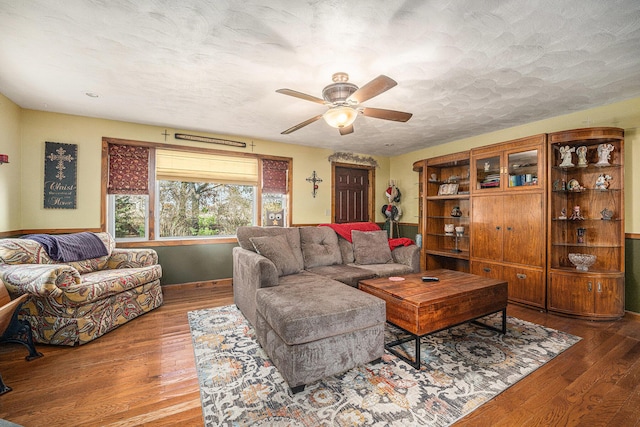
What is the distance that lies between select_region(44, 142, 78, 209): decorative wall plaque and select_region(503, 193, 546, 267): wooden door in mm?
5717

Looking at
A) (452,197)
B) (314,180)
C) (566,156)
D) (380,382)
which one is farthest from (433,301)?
(314,180)

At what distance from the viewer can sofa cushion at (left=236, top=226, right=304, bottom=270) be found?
10.5ft

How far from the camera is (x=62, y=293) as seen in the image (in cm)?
229

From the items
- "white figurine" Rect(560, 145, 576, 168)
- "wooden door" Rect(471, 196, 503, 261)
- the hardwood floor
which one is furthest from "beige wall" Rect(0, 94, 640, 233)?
the hardwood floor

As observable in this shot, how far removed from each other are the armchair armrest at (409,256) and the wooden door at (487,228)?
3.47ft

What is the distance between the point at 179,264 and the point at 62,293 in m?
1.86

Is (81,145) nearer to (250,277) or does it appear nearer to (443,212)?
(250,277)

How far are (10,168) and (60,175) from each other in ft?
1.45

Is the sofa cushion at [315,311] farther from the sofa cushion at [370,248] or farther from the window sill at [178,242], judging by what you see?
the window sill at [178,242]

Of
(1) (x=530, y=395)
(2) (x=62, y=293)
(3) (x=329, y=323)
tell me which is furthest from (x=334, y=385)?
(2) (x=62, y=293)

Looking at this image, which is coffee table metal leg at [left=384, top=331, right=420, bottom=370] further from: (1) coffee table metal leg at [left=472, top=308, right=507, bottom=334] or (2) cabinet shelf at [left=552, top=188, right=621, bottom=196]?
(2) cabinet shelf at [left=552, top=188, right=621, bottom=196]

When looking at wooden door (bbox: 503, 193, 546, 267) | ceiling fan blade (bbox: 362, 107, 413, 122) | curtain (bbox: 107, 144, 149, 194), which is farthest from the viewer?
curtain (bbox: 107, 144, 149, 194)

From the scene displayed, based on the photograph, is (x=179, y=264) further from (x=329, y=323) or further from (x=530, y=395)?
(x=530, y=395)

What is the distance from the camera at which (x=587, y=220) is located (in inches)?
130
